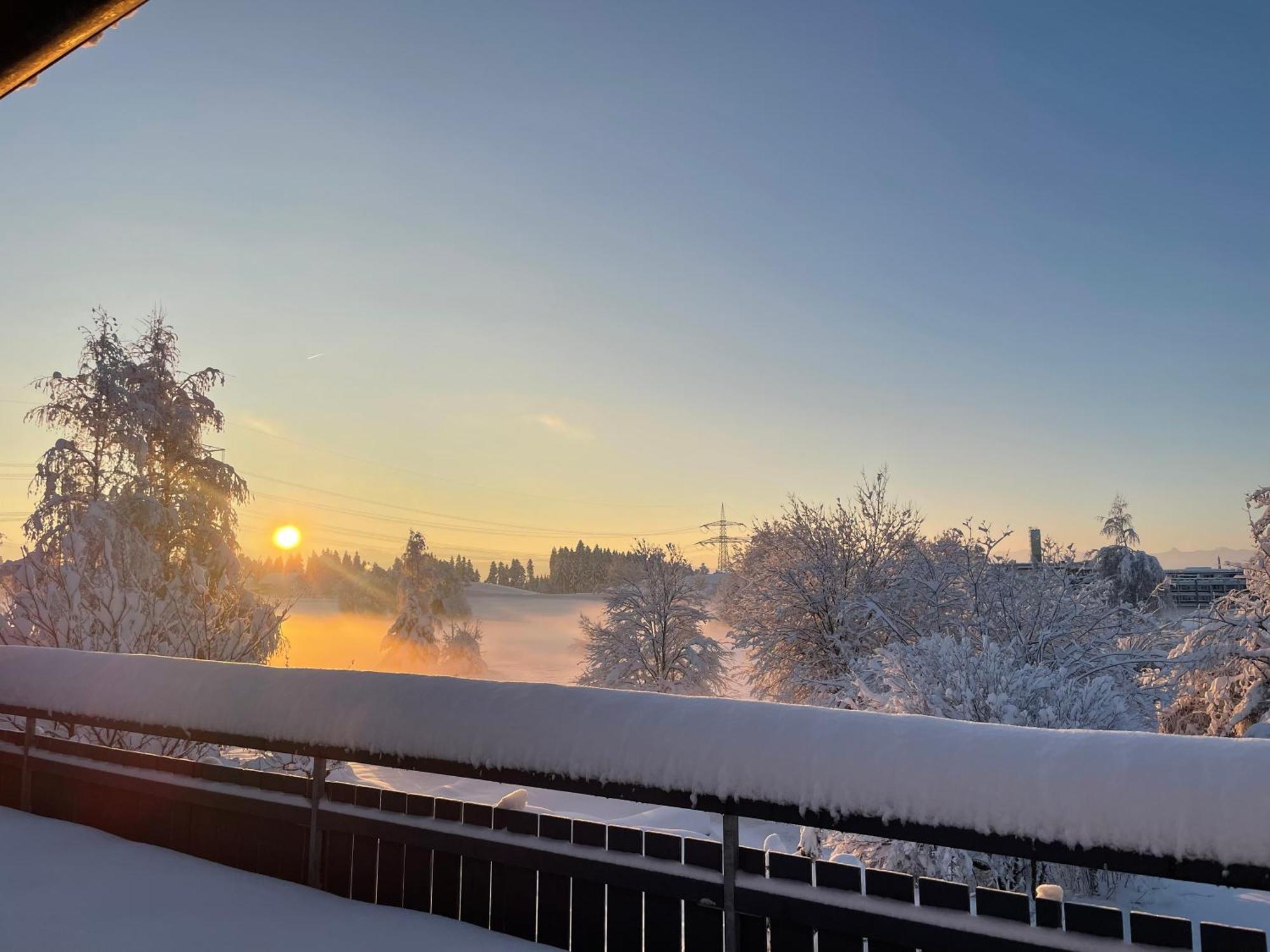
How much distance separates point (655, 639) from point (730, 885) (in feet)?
102

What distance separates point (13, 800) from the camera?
21.4 ft

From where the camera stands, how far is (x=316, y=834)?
4766 millimetres

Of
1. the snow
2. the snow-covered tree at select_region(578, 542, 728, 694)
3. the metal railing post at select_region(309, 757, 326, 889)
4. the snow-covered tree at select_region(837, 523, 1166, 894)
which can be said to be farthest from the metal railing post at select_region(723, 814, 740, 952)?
the snow-covered tree at select_region(578, 542, 728, 694)

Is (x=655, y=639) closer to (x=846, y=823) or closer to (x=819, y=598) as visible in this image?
(x=819, y=598)

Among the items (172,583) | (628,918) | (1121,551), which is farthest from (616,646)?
(1121,551)

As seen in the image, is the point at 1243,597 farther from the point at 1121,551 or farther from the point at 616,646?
the point at 1121,551

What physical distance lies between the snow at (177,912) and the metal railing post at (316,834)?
9 centimetres

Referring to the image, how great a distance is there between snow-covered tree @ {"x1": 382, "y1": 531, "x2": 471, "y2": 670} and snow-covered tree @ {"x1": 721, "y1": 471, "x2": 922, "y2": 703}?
29370mm

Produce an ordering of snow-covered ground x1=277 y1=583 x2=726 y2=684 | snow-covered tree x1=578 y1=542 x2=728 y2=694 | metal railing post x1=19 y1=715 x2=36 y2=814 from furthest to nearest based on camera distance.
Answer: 1. snow-covered ground x1=277 y1=583 x2=726 y2=684
2. snow-covered tree x1=578 y1=542 x2=728 y2=694
3. metal railing post x1=19 y1=715 x2=36 y2=814

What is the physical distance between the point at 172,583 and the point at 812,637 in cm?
1696

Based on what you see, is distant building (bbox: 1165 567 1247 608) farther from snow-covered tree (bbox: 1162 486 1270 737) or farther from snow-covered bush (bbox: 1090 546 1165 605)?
snow-covered tree (bbox: 1162 486 1270 737)

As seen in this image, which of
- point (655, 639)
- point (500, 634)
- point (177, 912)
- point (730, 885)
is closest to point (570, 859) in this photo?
point (730, 885)

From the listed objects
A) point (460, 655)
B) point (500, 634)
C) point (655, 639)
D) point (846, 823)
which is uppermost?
point (846, 823)

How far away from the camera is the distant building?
62.4m
